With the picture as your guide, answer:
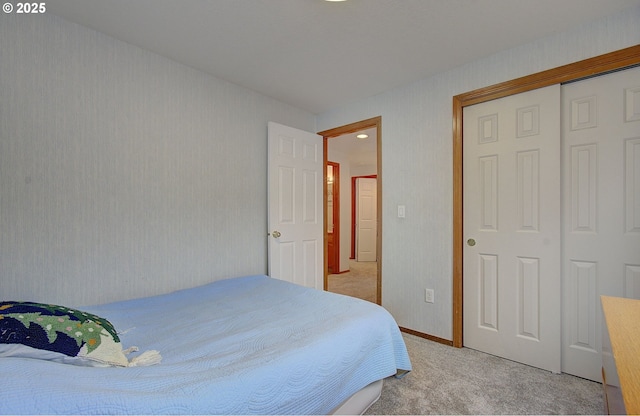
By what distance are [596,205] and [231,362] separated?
2414 millimetres

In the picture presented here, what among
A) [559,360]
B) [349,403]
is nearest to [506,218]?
[559,360]

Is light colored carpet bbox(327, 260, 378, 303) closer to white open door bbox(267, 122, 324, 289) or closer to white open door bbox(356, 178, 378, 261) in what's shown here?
white open door bbox(356, 178, 378, 261)

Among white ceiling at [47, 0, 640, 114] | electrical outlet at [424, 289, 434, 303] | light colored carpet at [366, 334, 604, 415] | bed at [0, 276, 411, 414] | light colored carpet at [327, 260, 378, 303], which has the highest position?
white ceiling at [47, 0, 640, 114]

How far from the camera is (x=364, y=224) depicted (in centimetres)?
711

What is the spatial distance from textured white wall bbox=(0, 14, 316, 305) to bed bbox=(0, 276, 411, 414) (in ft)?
1.17

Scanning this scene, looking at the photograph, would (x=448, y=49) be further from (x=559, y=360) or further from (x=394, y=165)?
(x=559, y=360)

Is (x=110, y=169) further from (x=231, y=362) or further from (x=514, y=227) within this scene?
(x=514, y=227)

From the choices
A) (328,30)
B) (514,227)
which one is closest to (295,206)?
(328,30)

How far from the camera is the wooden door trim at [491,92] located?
177 cm

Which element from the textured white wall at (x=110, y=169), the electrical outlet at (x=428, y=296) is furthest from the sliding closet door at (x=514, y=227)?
the textured white wall at (x=110, y=169)

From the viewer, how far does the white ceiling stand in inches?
66.1

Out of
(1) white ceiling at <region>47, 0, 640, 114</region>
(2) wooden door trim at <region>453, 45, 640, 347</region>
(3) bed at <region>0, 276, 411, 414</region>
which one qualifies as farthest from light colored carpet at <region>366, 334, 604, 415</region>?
(1) white ceiling at <region>47, 0, 640, 114</region>

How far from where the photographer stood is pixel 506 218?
7.22 ft

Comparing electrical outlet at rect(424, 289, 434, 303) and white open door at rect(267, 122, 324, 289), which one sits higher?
white open door at rect(267, 122, 324, 289)
